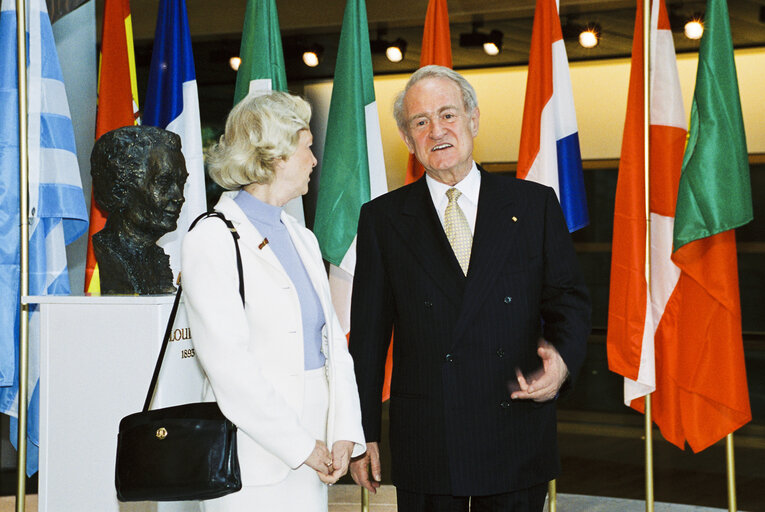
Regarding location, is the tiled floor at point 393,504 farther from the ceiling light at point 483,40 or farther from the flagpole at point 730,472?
the ceiling light at point 483,40

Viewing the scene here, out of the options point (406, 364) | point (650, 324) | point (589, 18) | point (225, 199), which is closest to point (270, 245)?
point (225, 199)

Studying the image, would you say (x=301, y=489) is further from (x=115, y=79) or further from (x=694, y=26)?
(x=694, y=26)

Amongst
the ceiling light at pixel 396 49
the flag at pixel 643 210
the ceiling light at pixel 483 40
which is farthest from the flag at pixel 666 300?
the ceiling light at pixel 396 49

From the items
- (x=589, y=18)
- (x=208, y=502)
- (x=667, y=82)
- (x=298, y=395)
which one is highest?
(x=589, y=18)

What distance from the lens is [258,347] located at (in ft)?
5.88

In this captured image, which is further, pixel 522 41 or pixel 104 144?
pixel 522 41

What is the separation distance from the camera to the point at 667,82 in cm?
345

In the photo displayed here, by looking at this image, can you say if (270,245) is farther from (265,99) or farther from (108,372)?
(108,372)

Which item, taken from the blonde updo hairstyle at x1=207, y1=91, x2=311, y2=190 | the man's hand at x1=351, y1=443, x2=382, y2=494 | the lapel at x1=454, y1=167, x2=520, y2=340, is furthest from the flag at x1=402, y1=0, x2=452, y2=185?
the blonde updo hairstyle at x1=207, y1=91, x2=311, y2=190

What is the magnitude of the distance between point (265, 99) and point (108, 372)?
3.18 feet

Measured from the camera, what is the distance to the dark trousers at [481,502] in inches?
79.4

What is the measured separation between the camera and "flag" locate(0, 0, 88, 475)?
3.35 m

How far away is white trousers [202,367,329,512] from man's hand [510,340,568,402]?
441 millimetres

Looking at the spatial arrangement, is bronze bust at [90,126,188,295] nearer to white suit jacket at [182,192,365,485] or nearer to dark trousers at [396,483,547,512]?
white suit jacket at [182,192,365,485]
